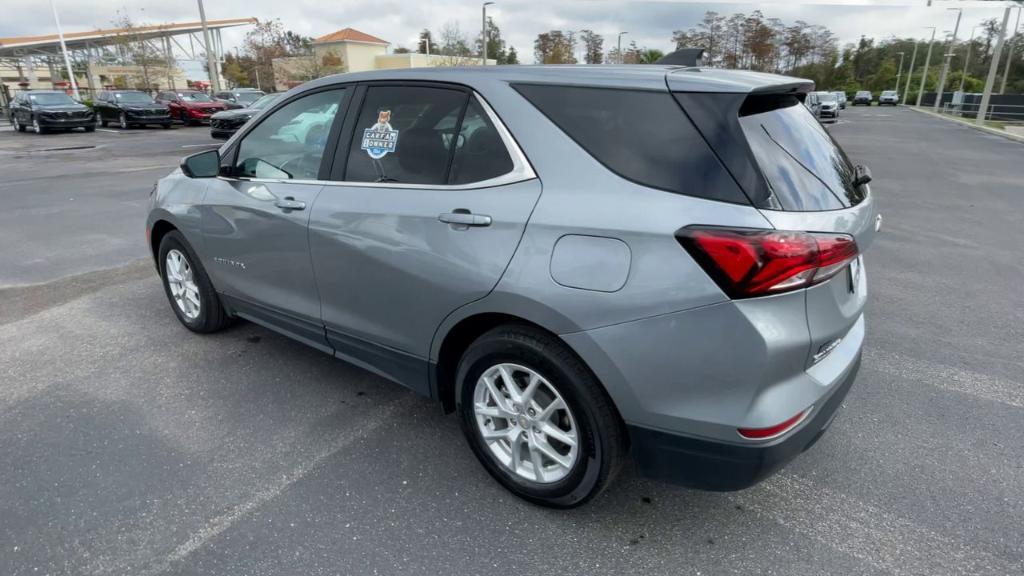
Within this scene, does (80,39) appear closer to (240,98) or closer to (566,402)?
(240,98)

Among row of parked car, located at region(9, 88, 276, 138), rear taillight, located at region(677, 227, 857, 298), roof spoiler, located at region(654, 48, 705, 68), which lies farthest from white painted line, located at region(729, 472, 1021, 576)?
row of parked car, located at region(9, 88, 276, 138)

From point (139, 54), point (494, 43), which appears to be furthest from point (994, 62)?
point (494, 43)

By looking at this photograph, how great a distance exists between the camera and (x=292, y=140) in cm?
338

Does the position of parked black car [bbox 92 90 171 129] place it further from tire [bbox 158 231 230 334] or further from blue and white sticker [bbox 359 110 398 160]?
blue and white sticker [bbox 359 110 398 160]

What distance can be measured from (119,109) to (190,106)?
8.72 feet

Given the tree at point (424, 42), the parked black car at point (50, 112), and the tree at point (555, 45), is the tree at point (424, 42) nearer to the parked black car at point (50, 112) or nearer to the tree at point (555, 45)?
the tree at point (555, 45)

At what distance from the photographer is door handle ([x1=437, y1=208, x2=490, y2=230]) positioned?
7.75 ft

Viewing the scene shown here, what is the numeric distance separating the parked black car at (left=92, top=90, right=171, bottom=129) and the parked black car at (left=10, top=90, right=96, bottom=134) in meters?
1.39

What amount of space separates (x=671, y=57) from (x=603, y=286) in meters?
1.40

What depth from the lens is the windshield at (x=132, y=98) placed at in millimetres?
25406

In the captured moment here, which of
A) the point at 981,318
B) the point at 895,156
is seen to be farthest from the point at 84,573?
the point at 895,156

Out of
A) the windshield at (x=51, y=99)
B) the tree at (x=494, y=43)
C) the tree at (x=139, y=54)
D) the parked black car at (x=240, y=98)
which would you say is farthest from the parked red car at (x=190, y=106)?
the tree at (x=494, y=43)

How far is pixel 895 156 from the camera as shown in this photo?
52.5 feet

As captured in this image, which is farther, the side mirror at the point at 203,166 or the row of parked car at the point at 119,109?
the row of parked car at the point at 119,109
